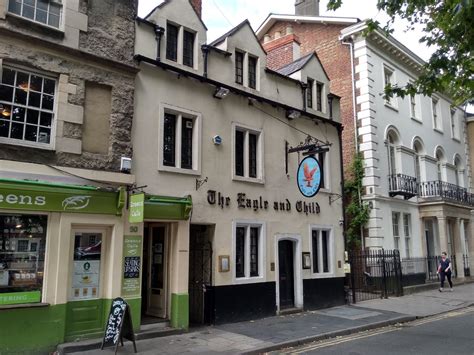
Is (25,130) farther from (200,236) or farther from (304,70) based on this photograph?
(304,70)

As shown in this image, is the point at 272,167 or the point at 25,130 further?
the point at 272,167

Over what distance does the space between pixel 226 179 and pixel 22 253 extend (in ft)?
18.4

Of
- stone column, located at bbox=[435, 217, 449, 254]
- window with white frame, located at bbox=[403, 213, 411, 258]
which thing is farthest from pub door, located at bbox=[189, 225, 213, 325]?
stone column, located at bbox=[435, 217, 449, 254]

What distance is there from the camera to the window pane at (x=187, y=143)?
37.8 ft

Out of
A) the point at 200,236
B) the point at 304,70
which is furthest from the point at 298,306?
the point at 304,70

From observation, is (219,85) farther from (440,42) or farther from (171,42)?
(440,42)

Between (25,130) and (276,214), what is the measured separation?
7596 millimetres

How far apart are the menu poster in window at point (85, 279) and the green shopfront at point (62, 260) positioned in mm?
21

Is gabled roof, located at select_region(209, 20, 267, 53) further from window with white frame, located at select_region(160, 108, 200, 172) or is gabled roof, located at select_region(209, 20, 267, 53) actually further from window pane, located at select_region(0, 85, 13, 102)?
window pane, located at select_region(0, 85, 13, 102)

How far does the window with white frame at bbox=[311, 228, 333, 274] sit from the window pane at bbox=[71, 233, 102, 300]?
7657 millimetres

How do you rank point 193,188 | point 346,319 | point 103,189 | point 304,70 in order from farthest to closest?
point 304,70
point 346,319
point 193,188
point 103,189

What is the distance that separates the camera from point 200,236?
1203cm

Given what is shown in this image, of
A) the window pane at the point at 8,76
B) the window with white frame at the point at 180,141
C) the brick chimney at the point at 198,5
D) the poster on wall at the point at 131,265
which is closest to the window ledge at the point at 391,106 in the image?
the brick chimney at the point at 198,5

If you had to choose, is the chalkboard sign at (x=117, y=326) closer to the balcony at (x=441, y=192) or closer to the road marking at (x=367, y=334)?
the road marking at (x=367, y=334)
